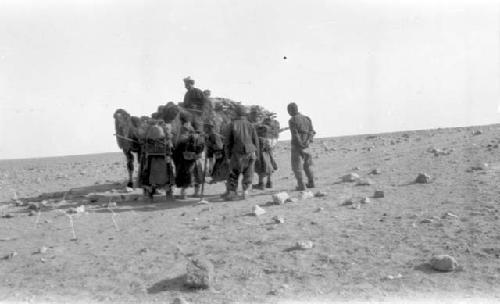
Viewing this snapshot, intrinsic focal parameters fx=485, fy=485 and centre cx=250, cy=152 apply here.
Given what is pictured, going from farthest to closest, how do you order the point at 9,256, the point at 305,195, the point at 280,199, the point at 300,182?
1. the point at 300,182
2. the point at 305,195
3. the point at 280,199
4. the point at 9,256

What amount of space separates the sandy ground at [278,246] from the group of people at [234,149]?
20.3 inches

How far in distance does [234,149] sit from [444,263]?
17.0ft

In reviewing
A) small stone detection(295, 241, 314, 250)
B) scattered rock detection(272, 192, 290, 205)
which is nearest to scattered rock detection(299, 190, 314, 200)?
scattered rock detection(272, 192, 290, 205)

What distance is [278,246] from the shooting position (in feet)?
20.1

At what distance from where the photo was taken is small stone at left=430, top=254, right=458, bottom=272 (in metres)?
5.06

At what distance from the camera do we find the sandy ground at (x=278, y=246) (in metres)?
4.95

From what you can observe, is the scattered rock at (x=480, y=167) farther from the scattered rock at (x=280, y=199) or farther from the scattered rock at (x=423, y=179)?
the scattered rock at (x=280, y=199)

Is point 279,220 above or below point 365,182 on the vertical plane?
below

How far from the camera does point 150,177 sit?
1019cm

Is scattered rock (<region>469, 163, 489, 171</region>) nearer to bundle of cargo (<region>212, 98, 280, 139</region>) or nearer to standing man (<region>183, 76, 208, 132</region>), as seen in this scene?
bundle of cargo (<region>212, 98, 280, 139</region>)

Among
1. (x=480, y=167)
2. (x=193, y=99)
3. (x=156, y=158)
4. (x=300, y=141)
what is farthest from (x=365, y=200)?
(x=193, y=99)

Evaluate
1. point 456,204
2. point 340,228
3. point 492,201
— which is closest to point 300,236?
point 340,228

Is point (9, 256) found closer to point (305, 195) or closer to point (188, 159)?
point (188, 159)

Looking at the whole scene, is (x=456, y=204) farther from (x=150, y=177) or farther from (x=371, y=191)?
(x=150, y=177)
